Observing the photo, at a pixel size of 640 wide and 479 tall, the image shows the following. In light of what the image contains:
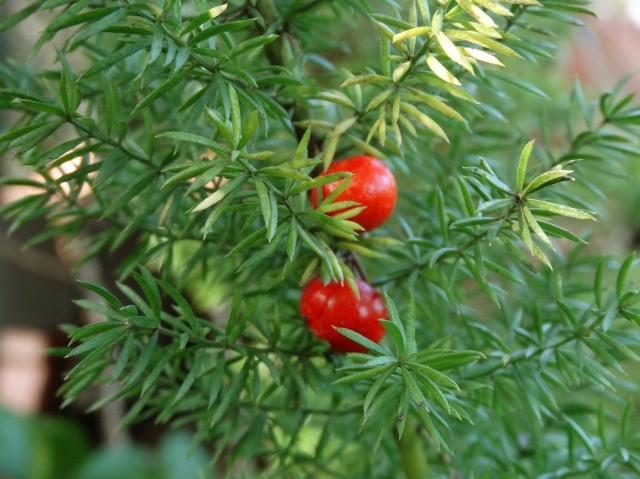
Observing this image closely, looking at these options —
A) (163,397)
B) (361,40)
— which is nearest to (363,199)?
(163,397)

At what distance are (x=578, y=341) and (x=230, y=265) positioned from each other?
0.93ft

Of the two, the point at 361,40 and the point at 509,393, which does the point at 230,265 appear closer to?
the point at 509,393

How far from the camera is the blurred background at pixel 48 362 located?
136 centimetres

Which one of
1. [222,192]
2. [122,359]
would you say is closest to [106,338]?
[122,359]

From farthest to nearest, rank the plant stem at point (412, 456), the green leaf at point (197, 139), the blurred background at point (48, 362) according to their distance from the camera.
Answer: the blurred background at point (48, 362) → the plant stem at point (412, 456) → the green leaf at point (197, 139)

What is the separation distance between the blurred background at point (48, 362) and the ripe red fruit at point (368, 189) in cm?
101

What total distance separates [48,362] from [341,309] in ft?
4.55

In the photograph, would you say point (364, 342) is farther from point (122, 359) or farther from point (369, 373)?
point (122, 359)

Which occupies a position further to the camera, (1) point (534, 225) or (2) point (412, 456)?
(2) point (412, 456)

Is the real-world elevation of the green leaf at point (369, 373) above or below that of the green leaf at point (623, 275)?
above

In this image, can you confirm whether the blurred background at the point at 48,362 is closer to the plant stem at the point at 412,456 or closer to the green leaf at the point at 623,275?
the plant stem at the point at 412,456

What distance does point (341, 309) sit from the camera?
426 millimetres

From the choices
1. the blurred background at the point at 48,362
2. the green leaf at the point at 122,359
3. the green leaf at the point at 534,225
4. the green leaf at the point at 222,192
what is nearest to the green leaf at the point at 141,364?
the green leaf at the point at 122,359

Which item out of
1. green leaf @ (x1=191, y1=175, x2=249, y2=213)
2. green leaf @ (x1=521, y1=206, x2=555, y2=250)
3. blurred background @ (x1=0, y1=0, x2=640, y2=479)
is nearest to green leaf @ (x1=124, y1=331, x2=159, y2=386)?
green leaf @ (x1=191, y1=175, x2=249, y2=213)
